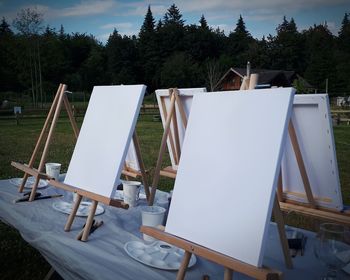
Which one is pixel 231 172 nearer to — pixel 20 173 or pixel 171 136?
pixel 171 136

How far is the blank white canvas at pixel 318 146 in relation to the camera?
1787mm

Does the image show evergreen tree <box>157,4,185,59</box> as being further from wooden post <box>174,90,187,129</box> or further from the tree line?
wooden post <box>174,90,187,129</box>

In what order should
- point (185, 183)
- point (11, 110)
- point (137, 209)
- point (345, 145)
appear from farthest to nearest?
point (11, 110) → point (345, 145) → point (137, 209) → point (185, 183)

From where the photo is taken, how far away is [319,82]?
132 ft

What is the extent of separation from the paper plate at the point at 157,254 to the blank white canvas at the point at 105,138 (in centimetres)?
37

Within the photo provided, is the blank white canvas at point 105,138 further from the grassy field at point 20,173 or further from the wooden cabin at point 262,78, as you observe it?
the wooden cabin at point 262,78

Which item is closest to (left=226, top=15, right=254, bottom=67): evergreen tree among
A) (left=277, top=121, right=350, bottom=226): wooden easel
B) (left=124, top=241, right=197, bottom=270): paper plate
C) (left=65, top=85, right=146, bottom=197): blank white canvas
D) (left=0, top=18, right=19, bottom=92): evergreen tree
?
(left=0, top=18, right=19, bottom=92): evergreen tree

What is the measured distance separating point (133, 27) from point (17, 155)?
2398 inches

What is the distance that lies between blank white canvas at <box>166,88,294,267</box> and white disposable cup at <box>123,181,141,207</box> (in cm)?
95

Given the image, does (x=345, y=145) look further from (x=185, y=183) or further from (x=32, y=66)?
(x=32, y=66)

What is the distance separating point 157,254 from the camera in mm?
1695

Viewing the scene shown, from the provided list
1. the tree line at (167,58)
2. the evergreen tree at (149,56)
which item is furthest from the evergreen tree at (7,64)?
the evergreen tree at (149,56)

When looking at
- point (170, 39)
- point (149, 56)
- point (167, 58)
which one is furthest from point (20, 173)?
point (170, 39)

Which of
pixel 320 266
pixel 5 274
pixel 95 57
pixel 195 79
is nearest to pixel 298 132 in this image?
pixel 320 266
